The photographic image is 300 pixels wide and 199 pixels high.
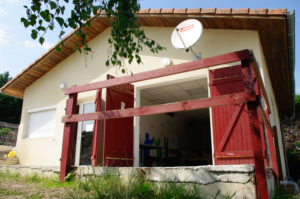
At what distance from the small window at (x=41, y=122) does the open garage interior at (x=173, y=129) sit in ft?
9.48

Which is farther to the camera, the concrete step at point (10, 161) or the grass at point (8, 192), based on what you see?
the concrete step at point (10, 161)

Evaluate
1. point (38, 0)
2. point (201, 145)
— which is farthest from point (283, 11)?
point (201, 145)

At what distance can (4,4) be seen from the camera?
272 centimetres

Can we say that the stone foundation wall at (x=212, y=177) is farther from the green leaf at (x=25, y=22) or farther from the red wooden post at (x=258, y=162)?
the green leaf at (x=25, y=22)

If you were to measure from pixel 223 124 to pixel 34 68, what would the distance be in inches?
243

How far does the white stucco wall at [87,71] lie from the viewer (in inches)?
209

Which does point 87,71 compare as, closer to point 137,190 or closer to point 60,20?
point 60,20

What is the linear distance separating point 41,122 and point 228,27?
6307mm

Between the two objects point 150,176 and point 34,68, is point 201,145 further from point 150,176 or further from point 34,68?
point 150,176

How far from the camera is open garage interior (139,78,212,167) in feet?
24.0

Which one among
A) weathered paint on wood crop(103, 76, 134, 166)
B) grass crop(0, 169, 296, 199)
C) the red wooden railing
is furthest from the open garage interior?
grass crop(0, 169, 296, 199)

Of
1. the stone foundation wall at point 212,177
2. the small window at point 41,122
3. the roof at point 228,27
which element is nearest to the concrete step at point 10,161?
the small window at point 41,122

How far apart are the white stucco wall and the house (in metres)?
0.03

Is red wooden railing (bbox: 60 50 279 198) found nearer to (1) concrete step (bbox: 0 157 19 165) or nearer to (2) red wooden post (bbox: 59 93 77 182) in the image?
(2) red wooden post (bbox: 59 93 77 182)
